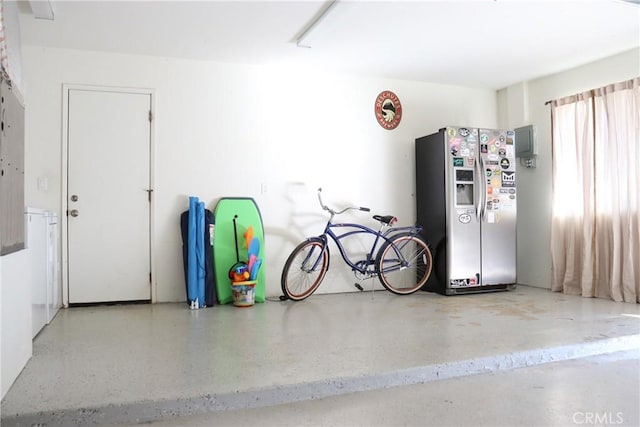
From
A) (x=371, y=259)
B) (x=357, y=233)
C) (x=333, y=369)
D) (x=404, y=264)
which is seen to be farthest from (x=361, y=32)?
(x=333, y=369)

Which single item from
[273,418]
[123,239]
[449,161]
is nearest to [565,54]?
[449,161]

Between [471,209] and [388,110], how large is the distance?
151 centimetres

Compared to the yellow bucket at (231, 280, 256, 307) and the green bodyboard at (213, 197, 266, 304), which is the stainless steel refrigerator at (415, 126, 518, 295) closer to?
the green bodyboard at (213, 197, 266, 304)

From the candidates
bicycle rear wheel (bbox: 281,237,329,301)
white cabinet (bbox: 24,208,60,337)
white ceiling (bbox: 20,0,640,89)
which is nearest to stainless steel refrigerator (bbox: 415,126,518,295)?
white ceiling (bbox: 20,0,640,89)

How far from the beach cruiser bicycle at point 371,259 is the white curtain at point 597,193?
1.53m

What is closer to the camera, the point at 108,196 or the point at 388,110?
the point at 108,196

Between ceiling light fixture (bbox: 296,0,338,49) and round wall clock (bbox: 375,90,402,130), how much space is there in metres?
1.34

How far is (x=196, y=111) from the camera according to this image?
4637mm

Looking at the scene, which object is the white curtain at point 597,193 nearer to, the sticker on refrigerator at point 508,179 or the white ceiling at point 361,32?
the sticker on refrigerator at point 508,179

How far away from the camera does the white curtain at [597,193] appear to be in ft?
14.0

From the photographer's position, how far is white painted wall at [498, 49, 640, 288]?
16.9 feet

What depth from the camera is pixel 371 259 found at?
4.89 meters

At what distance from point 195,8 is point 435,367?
10.2ft

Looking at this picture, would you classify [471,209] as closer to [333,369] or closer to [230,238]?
[230,238]
